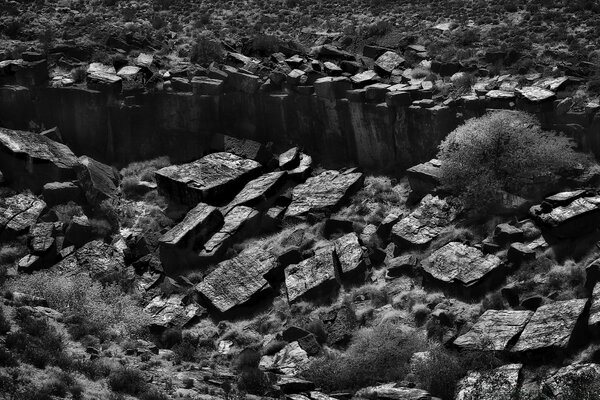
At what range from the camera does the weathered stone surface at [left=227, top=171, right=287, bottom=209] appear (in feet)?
145

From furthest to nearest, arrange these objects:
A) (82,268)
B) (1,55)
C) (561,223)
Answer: (1,55) → (82,268) → (561,223)

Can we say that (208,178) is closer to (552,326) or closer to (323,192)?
(323,192)

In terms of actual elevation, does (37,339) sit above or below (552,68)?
below

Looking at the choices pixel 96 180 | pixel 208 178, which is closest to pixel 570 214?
pixel 208 178

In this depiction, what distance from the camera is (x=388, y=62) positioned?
160 feet

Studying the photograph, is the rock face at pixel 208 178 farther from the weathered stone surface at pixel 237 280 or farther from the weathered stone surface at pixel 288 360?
the weathered stone surface at pixel 288 360

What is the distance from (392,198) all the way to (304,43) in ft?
45.2

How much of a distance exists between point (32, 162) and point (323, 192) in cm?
1180

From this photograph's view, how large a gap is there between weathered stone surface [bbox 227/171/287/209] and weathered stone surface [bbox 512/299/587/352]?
14193mm

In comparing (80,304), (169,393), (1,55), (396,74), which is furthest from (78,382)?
(1,55)

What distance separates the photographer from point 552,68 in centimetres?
4478

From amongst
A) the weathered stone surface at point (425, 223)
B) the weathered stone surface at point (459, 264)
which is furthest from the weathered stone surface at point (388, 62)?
the weathered stone surface at point (459, 264)

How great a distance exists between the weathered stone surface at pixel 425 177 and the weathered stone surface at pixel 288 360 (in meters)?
8.71

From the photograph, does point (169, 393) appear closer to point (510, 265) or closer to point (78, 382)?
point (78, 382)
